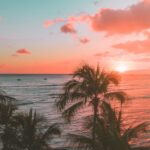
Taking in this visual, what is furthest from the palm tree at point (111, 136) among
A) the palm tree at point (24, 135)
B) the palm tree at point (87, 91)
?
the palm tree at point (24, 135)

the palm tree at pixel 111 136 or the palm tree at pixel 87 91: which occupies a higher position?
the palm tree at pixel 87 91

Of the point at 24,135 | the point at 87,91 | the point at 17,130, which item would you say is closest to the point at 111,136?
the point at 87,91

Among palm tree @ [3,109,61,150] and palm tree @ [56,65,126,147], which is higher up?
palm tree @ [56,65,126,147]

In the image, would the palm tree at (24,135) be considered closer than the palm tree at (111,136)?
No

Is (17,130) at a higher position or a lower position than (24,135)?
higher

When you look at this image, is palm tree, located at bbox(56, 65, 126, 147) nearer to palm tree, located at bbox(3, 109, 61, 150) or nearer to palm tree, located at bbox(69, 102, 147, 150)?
palm tree, located at bbox(3, 109, 61, 150)

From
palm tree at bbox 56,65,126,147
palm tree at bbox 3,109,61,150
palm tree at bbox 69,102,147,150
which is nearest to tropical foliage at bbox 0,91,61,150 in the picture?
palm tree at bbox 3,109,61,150

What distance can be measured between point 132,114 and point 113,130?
167 ft

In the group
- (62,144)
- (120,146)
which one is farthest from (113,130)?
(62,144)

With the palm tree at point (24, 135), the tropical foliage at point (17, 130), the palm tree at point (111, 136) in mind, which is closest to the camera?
the palm tree at point (111, 136)

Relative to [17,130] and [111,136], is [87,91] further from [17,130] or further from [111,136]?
[111,136]

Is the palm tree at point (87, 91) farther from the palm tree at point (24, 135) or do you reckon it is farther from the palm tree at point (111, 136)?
the palm tree at point (111, 136)

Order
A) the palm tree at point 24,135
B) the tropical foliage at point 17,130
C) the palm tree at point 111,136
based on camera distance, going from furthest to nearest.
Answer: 1. the palm tree at point 24,135
2. the tropical foliage at point 17,130
3. the palm tree at point 111,136

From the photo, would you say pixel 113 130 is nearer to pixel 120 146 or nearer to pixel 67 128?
pixel 120 146
